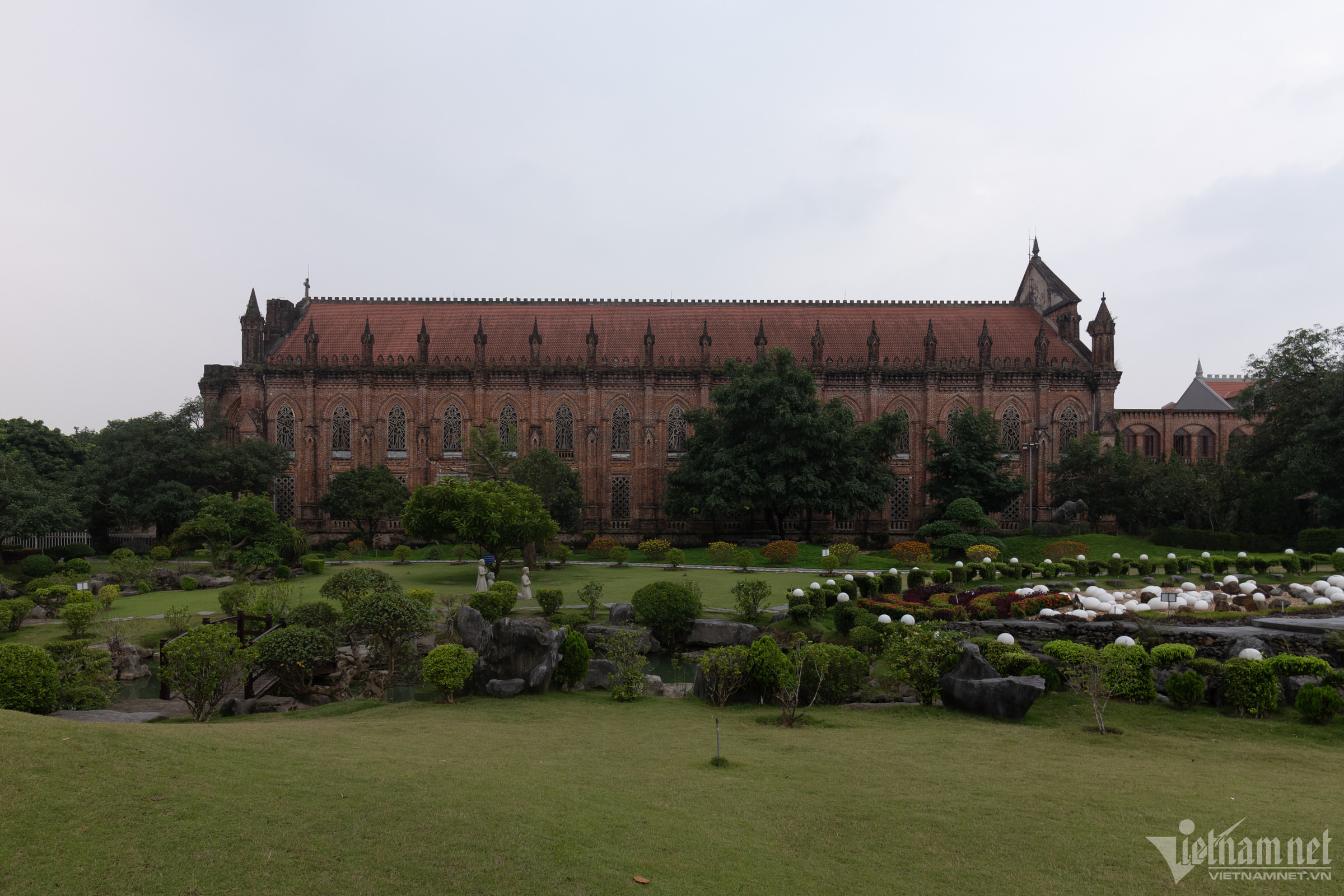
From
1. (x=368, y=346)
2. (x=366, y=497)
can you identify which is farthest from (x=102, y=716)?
(x=368, y=346)

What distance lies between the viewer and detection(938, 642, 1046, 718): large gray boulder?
11.3 metres

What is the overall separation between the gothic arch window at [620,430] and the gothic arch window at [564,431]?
2421 millimetres

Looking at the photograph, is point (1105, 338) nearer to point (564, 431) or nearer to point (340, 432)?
Answer: point (564, 431)

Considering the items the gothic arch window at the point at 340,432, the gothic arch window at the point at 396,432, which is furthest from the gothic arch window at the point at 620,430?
the gothic arch window at the point at 340,432

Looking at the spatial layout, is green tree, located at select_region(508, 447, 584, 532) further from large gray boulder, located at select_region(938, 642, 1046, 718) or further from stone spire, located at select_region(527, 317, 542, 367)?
large gray boulder, located at select_region(938, 642, 1046, 718)

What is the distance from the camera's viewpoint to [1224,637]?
45.1 feet

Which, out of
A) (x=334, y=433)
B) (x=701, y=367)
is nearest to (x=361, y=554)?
(x=334, y=433)

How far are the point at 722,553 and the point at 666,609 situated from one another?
1190 centimetres

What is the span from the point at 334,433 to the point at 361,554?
11.4 metres

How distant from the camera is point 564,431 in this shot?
42.2 metres

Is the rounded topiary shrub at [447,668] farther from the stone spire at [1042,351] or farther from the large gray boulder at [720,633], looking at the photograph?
the stone spire at [1042,351]

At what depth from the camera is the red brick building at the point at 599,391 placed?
4081 cm

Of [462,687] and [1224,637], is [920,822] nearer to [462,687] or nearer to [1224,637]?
[462,687]

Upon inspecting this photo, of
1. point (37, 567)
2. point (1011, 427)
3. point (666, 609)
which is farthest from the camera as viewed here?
point (1011, 427)
